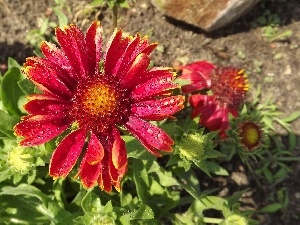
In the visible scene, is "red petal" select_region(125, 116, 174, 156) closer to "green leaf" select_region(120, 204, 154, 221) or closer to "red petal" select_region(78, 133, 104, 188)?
"red petal" select_region(78, 133, 104, 188)

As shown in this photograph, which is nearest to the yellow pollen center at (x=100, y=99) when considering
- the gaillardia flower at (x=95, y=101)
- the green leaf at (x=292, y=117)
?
the gaillardia flower at (x=95, y=101)

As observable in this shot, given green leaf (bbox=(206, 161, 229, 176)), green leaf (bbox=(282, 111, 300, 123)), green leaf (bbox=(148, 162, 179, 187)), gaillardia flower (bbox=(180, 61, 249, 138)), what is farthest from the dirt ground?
green leaf (bbox=(148, 162, 179, 187))

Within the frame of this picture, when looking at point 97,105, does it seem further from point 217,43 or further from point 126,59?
point 217,43

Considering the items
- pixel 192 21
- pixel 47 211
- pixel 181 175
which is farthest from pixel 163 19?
pixel 47 211

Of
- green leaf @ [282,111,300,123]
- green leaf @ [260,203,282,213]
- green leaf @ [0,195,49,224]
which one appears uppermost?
green leaf @ [282,111,300,123]

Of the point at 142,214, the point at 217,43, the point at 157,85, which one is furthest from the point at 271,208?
the point at 157,85
